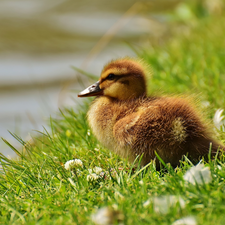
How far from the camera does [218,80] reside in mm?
4320

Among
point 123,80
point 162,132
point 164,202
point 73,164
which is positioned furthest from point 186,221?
point 123,80

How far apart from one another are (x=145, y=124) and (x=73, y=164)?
605 mm

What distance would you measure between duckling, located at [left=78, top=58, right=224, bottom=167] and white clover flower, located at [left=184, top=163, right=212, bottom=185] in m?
0.34

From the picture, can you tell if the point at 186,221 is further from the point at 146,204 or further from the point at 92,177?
the point at 92,177

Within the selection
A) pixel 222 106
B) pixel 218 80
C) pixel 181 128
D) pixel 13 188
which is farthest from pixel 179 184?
pixel 218 80

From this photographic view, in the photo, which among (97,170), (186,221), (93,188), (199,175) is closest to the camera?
(186,221)

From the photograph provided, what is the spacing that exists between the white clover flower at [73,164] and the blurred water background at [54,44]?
1.99m

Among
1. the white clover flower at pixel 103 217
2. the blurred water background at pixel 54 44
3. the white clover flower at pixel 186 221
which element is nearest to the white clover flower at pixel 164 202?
the white clover flower at pixel 186 221

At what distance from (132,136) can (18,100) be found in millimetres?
3881

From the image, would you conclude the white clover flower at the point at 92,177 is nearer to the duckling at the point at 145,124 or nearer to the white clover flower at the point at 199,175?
the duckling at the point at 145,124

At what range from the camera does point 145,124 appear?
111 inches

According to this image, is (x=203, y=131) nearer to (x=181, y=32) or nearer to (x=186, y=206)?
(x=186, y=206)

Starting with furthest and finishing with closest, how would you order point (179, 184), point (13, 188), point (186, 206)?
point (13, 188) < point (179, 184) < point (186, 206)

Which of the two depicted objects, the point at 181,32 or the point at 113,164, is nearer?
the point at 113,164
